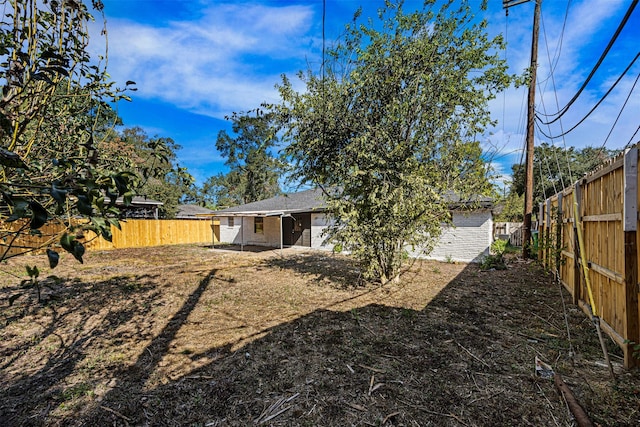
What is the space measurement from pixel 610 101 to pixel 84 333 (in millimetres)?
9193

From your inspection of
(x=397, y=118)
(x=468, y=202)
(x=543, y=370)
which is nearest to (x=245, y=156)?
(x=468, y=202)

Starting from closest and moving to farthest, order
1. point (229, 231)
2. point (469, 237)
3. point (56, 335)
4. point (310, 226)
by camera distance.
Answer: point (56, 335)
point (469, 237)
point (310, 226)
point (229, 231)

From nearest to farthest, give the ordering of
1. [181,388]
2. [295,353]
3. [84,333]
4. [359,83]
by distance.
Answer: [181,388]
[295,353]
[84,333]
[359,83]

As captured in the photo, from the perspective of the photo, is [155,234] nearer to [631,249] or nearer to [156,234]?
[156,234]

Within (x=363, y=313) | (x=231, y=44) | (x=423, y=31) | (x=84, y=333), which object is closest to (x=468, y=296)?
(x=363, y=313)

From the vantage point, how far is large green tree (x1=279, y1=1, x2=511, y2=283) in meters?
5.79

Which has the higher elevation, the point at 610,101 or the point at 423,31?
the point at 423,31

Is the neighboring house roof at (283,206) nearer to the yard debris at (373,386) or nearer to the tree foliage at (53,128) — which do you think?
the yard debris at (373,386)

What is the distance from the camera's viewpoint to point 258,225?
18.4 m

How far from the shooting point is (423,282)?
7492 millimetres

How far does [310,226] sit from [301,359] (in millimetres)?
11963

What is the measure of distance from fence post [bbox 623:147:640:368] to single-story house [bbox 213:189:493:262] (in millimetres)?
3826

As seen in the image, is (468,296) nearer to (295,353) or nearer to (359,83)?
(295,353)

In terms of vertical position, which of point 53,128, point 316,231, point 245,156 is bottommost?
point 316,231
